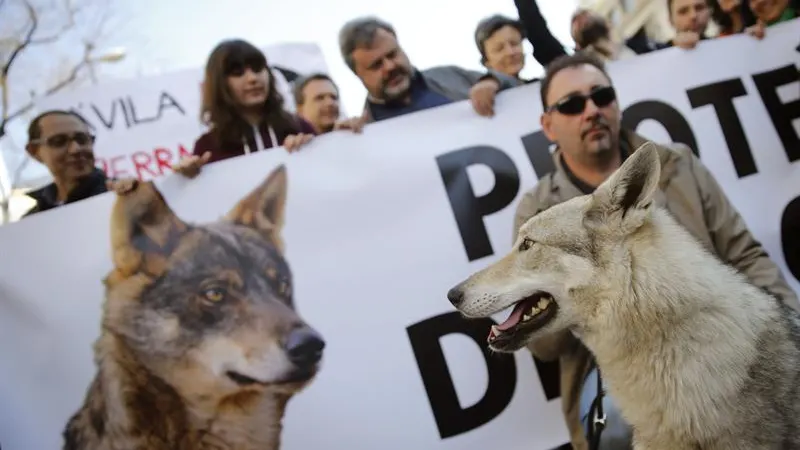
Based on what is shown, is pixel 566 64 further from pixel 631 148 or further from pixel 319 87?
pixel 319 87

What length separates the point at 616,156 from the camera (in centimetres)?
256

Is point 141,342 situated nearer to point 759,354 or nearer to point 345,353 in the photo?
point 345,353

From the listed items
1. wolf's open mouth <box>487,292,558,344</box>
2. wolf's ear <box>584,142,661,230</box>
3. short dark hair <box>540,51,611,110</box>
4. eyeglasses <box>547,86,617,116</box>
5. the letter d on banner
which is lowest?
the letter d on banner

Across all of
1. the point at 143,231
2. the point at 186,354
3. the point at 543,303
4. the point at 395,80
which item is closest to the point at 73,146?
the point at 143,231

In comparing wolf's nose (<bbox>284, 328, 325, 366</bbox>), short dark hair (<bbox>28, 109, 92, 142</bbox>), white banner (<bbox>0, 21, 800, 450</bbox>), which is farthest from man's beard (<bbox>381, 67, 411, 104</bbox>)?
short dark hair (<bbox>28, 109, 92, 142</bbox>)

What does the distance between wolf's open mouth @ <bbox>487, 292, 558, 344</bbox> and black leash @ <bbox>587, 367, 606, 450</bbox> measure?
0.47m

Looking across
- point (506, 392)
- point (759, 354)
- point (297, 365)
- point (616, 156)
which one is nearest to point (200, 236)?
point (297, 365)

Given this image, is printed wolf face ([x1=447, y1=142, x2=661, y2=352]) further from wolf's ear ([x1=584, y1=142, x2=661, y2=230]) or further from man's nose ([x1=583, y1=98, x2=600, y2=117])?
man's nose ([x1=583, y1=98, x2=600, y2=117])

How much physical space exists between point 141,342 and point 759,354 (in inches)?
82.0

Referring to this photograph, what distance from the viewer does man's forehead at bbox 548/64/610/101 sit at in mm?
2553

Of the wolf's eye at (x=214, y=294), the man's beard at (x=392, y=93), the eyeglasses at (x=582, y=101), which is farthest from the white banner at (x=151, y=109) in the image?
the eyeglasses at (x=582, y=101)

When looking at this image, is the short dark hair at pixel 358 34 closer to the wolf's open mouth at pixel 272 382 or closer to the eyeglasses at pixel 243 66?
the eyeglasses at pixel 243 66

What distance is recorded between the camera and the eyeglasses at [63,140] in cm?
250

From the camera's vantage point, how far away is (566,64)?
8.56 ft
